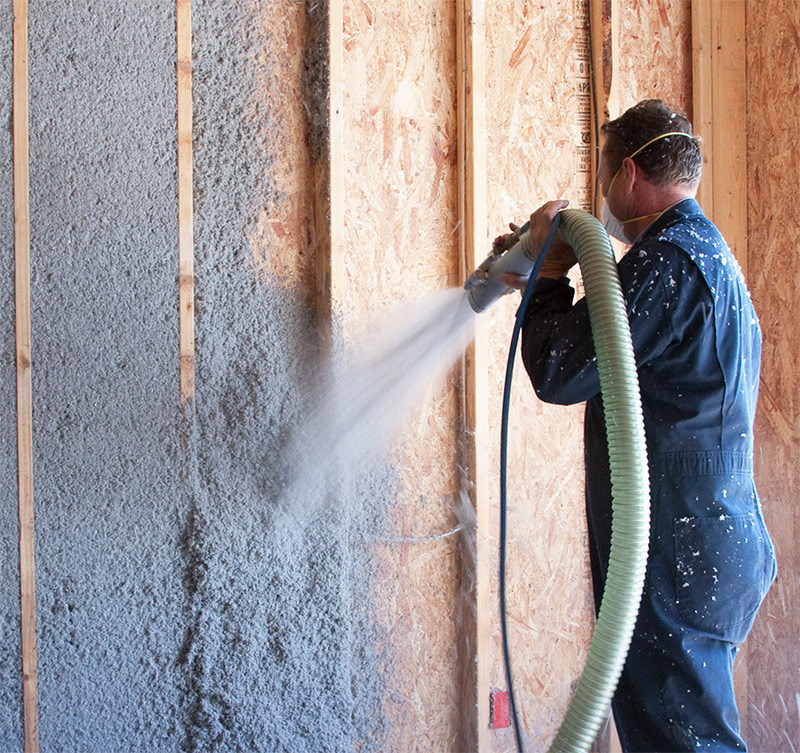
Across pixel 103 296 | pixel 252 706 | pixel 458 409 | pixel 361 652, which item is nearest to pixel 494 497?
pixel 458 409

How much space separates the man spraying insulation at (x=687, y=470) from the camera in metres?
1.36

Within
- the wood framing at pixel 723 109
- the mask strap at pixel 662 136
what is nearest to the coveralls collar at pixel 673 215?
the mask strap at pixel 662 136

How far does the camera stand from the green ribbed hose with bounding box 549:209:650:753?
1.22 m

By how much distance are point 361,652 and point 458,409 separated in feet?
2.53

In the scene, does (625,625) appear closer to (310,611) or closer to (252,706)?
Result: (310,611)

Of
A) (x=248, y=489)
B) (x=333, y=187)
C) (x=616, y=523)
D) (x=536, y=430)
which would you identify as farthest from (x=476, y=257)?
(x=616, y=523)

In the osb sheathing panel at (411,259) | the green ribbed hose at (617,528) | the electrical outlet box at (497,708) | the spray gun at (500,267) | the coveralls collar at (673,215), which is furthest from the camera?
the electrical outlet box at (497,708)

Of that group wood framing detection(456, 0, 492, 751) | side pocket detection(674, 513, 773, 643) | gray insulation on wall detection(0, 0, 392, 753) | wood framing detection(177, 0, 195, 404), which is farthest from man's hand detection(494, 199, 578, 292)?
wood framing detection(177, 0, 195, 404)

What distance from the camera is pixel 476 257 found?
2256mm

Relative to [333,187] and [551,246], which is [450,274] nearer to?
[333,187]

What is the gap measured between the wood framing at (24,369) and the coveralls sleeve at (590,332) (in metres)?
1.30

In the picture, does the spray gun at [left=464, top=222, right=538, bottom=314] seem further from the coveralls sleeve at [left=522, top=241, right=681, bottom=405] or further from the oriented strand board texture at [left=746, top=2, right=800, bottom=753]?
the oriented strand board texture at [left=746, top=2, right=800, bottom=753]

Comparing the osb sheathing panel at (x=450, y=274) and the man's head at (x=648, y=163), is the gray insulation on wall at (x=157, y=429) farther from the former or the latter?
the man's head at (x=648, y=163)

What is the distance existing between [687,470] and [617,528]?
0.74ft
